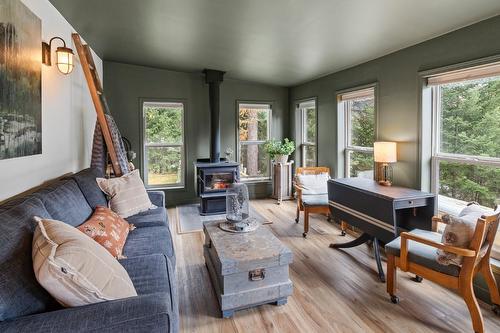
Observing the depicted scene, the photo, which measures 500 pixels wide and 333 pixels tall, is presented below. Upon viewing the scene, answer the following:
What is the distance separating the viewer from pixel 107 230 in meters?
1.99

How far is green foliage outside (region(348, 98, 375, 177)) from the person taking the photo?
394 cm

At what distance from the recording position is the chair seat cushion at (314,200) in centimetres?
377

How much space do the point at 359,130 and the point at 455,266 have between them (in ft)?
8.23

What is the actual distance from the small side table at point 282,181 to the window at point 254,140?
0.40 metres

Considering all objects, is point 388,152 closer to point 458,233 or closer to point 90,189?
point 458,233

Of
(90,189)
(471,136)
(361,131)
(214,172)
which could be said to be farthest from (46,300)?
(361,131)

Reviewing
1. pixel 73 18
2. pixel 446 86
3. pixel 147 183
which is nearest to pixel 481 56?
pixel 446 86

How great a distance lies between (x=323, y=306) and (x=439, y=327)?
2.55 feet

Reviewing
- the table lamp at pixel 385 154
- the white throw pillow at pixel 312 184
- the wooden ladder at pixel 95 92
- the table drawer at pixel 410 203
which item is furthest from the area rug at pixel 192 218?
the table drawer at pixel 410 203

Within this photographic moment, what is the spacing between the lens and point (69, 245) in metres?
1.25

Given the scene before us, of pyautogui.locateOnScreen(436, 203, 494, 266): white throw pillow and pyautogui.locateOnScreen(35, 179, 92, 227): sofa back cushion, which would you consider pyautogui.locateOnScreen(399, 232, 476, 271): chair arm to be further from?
pyautogui.locateOnScreen(35, 179, 92, 227): sofa back cushion

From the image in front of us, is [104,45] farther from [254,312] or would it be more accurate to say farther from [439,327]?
[439,327]

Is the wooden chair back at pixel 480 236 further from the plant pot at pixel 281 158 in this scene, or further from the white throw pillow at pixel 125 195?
the plant pot at pixel 281 158

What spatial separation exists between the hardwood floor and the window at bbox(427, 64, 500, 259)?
0.71m
